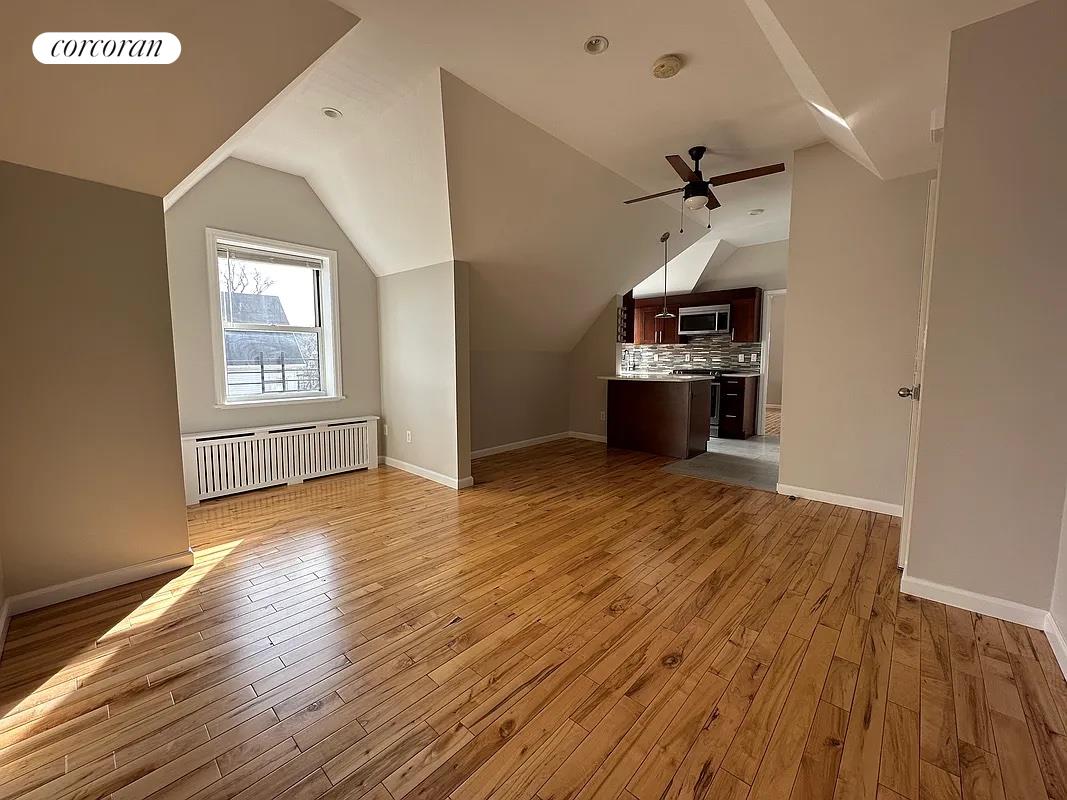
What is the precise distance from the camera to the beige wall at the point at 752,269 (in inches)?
258

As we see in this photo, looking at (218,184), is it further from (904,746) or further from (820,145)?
(904,746)

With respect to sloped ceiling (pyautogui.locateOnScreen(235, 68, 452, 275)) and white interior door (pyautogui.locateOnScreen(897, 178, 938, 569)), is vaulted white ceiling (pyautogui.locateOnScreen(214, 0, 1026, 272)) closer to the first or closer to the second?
sloped ceiling (pyautogui.locateOnScreen(235, 68, 452, 275))

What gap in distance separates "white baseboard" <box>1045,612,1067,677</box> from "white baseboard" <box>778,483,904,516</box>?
1272 millimetres

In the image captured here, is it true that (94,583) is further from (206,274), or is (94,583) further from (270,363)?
(206,274)

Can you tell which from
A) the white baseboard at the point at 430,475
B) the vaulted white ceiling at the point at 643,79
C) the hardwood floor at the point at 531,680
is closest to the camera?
the hardwood floor at the point at 531,680

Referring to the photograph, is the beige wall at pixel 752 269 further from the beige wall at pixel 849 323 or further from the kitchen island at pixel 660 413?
the beige wall at pixel 849 323

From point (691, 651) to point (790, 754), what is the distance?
1.60 feet

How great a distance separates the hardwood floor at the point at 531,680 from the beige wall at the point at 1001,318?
410 millimetres

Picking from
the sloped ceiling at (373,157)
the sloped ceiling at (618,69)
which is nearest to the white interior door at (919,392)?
the sloped ceiling at (618,69)

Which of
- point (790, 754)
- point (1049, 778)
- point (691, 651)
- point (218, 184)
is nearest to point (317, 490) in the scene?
point (218, 184)

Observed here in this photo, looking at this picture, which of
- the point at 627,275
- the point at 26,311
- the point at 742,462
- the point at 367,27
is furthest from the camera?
the point at 627,275

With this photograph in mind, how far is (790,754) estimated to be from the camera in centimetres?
132

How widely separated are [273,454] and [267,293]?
1.49 metres

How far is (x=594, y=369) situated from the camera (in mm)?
6191
